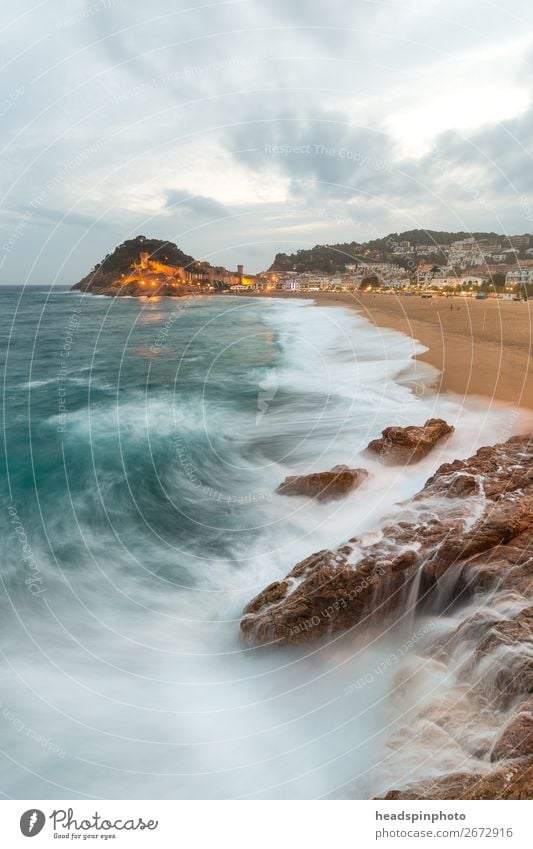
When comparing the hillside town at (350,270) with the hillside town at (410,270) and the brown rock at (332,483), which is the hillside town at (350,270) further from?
the brown rock at (332,483)

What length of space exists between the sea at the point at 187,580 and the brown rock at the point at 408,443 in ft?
1.04

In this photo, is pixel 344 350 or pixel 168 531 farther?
pixel 344 350

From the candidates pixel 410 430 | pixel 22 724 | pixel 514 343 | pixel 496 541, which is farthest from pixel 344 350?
pixel 22 724

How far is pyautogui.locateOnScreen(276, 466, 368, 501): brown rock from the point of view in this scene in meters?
9.11

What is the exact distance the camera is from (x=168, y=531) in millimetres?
9953

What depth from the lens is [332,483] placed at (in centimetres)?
918

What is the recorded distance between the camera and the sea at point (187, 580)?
500cm

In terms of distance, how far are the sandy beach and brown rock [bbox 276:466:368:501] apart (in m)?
5.99

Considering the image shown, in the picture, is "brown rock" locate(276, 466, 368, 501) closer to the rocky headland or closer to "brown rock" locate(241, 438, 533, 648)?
the rocky headland

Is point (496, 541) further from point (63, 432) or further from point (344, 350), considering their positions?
point (344, 350)

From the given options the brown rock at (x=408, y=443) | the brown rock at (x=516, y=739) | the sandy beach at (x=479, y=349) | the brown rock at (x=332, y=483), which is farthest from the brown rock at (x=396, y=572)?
the sandy beach at (x=479, y=349)

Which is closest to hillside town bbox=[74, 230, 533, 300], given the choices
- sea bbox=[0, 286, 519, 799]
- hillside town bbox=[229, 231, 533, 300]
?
hillside town bbox=[229, 231, 533, 300]
